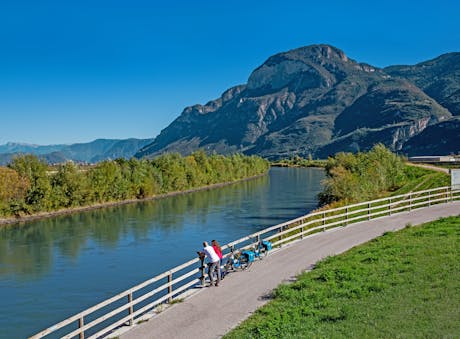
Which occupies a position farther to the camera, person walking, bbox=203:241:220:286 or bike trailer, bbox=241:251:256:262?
bike trailer, bbox=241:251:256:262

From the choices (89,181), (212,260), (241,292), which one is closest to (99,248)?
(212,260)

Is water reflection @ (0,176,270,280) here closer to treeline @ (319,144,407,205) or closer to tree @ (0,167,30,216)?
tree @ (0,167,30,216)

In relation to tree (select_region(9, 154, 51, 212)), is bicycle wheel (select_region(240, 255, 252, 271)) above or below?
below

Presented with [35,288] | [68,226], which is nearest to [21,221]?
[68,226]

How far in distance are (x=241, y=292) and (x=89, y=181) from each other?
7005cm

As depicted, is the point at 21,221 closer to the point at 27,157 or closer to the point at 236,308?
the point at 27,157

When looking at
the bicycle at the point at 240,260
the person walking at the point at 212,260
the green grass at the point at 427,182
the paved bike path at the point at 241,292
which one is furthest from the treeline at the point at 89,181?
the person walking at the point at 212,260

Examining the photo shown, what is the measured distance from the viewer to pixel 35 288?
3117 cm

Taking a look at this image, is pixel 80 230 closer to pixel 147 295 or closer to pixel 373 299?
pixel 147 295

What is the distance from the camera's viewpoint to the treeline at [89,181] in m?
70.6

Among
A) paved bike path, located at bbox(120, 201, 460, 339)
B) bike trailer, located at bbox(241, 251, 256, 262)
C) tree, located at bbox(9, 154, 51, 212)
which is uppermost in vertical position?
tree, located at bbox(9, 154, 51, 212)

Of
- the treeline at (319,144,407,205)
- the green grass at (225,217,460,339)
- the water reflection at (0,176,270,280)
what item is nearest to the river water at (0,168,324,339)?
the water reflection at (0,176,270,280)

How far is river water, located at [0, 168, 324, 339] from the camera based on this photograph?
91.2 ft

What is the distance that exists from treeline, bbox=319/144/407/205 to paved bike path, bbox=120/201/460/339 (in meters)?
26.7
